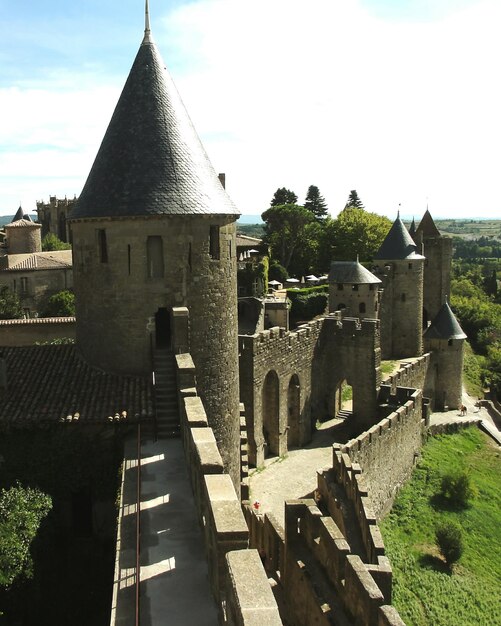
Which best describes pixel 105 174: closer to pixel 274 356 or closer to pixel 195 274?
pixel 195 274

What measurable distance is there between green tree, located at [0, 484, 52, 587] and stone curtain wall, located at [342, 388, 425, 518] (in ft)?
36.3

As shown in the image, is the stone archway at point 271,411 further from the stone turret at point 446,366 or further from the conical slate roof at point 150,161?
the stone turret at point 446,366

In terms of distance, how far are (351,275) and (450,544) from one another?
18682mm

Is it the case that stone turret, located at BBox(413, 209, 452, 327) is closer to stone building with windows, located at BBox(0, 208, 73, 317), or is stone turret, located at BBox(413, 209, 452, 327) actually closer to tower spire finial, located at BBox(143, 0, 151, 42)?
stone building with windows, located at BBox(0, 208, 73, 317)

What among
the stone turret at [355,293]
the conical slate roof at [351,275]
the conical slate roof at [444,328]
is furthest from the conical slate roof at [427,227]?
the stone turret at [355,293]

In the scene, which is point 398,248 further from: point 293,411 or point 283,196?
point 283,196

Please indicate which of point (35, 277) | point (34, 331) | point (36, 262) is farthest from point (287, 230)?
point (34, 331)

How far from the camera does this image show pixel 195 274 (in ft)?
49.9

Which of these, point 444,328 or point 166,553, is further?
point 444,328

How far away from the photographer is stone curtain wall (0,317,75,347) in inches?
1265

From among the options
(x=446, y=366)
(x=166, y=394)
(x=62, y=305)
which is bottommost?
(x=446, y=366)

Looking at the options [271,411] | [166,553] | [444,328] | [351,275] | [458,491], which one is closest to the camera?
[166,553]

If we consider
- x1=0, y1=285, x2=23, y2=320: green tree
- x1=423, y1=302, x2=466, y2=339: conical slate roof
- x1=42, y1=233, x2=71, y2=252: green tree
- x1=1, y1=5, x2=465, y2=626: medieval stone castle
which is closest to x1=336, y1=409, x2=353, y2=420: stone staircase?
x1=423, y1=302, x2=466, y2=339: conical slate roof

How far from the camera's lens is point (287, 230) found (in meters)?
70.6
